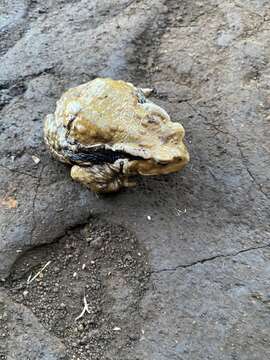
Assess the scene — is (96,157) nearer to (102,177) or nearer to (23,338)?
(102,177)

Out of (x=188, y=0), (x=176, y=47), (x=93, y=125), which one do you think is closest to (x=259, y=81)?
(x=176, y=47)

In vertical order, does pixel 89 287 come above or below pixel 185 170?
below

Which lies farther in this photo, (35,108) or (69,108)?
(35,108)

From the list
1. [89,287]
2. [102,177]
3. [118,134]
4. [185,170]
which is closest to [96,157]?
[102,177]

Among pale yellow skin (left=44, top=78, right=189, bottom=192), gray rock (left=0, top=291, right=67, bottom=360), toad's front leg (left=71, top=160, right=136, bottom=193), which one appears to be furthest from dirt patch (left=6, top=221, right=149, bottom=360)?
pale yellow skin (left=44, top=78, right=189, bottom=192)

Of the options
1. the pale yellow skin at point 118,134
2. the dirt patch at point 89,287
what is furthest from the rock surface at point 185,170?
the pale yellow skin at point 118,134

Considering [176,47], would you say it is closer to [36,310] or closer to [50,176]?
[50,176]

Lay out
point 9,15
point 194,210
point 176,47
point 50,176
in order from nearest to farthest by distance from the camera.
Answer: point 194,210 < point 50,176 < point 176,47 < point 9,15
